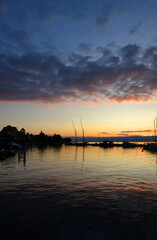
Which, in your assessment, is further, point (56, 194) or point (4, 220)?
point (56, 194)

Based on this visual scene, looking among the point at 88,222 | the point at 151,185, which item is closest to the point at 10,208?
the point at 88,222

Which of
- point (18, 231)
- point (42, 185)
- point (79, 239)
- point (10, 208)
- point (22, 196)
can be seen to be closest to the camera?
point (79, 239)

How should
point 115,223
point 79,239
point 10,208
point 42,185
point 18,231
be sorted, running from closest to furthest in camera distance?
point 79,239
point 18,231
point 115,223
point 10,208
point 42,185

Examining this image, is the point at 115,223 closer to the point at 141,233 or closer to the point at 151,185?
the point at 141,233

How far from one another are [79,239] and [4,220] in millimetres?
5238

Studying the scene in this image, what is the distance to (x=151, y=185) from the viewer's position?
20.6 m

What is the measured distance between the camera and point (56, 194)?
16906mm

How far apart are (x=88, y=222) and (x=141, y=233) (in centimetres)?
324

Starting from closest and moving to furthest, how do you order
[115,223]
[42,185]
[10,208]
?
[115,223] → [10,208] → [42,185]

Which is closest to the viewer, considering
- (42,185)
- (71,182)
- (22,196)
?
(22,196)

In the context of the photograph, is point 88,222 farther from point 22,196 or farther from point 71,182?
point 71,182

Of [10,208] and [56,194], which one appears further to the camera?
[56,194]

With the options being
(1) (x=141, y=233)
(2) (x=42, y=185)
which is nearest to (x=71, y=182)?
(2) (x=42, y=185)

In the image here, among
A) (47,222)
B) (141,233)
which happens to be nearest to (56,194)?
(47,222)
